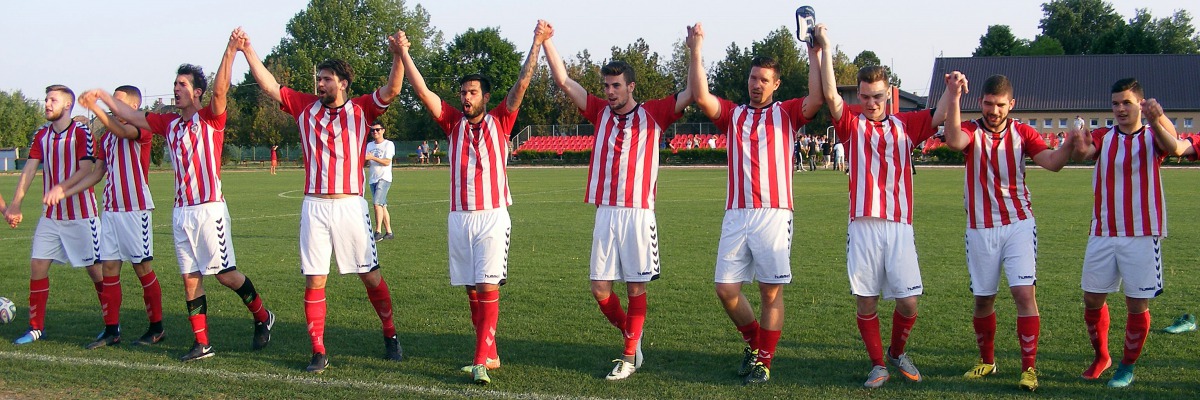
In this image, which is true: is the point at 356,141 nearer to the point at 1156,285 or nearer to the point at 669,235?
the point at 1156,285

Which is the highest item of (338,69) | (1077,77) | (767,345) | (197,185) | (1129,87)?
(1077,77)

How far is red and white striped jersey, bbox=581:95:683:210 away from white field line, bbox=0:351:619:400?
1.39 m

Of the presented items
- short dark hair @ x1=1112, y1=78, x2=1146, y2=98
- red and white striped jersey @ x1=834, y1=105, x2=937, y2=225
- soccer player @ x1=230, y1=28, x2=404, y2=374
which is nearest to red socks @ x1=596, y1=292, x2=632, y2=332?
soccer player @ x1=230, y1=28, x2=404, y2=374

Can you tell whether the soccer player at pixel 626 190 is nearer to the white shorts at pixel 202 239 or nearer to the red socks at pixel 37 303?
the white shorts at pixel 202 239

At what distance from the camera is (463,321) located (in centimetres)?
812

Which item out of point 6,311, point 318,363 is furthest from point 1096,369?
point 6,311

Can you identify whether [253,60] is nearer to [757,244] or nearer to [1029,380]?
[757,244]

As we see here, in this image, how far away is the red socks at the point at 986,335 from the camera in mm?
6113

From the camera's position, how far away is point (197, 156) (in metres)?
6.96

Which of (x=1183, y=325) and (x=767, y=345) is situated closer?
(x=767, y=345)

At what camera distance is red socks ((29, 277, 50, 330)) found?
7.68 metres

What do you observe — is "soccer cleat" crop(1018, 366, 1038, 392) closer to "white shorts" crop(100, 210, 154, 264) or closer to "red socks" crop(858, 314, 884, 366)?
"red socks" crop(858, 314, 884, 366)

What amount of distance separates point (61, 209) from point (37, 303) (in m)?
0.81

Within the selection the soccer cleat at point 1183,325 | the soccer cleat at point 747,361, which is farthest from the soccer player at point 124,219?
the soccer cleat at point 1183,325
